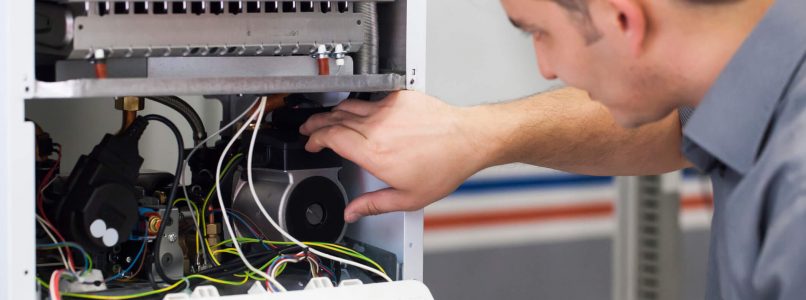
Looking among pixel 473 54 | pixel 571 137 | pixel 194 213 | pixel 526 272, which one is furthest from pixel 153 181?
pixel 526 272

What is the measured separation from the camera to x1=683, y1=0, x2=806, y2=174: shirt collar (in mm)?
968

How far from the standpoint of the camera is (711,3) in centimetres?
96

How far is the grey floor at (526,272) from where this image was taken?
2.99m

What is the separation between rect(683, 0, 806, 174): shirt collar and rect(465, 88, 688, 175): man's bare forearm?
467 millimetres

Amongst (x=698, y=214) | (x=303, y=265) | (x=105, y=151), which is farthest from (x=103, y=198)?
(x=698, y=214)

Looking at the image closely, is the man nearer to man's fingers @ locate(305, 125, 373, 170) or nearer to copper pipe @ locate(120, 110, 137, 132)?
man's fingers @ locate(305, 125, 373, 170)

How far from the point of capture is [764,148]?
39.1 inches

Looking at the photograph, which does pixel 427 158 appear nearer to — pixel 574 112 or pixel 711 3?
pixel 574 112

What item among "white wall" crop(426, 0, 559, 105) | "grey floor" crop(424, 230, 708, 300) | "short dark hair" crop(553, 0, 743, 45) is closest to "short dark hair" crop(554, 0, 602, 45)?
"short dark hair" crop(553, 0, 743, 45)

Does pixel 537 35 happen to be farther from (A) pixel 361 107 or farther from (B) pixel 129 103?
(B) pixel 129 103

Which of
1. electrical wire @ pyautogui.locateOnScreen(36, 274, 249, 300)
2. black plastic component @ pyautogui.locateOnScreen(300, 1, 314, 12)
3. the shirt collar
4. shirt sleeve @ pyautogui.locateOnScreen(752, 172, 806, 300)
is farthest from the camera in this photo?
black plastic component @ pyautogui.locateOnScreen(300, 1, 314, 12)

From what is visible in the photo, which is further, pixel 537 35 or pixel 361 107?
pixel 361 107

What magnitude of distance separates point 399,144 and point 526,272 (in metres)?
1.87

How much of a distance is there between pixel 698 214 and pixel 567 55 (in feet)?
9.12
